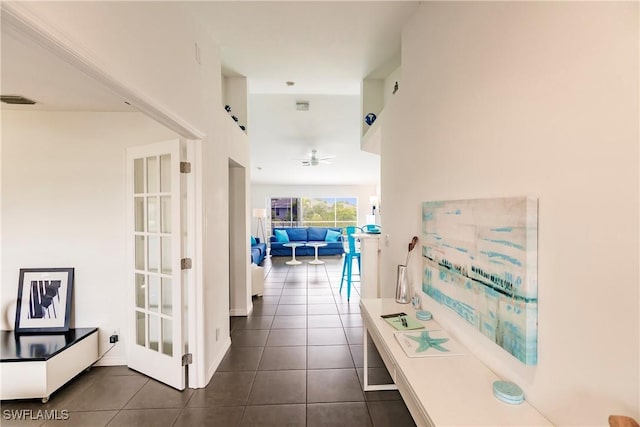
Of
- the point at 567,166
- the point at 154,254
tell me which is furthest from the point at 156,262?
the point at 567,166

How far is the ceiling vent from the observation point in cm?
217

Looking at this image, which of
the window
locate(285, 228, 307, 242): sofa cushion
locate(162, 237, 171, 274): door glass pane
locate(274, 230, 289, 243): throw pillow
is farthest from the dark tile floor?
the window

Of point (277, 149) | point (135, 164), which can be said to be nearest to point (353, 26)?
point (135, 164)

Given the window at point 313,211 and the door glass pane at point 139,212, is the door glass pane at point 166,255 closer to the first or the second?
the door glass pane at point 139,212

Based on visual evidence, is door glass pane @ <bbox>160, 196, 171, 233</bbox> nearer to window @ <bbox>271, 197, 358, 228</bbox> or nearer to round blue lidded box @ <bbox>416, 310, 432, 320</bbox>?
round blue lidded box @ <bbox>416, 310, 432, 320</bbox>

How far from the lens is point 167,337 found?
2.36 m

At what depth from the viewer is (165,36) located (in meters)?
1.74

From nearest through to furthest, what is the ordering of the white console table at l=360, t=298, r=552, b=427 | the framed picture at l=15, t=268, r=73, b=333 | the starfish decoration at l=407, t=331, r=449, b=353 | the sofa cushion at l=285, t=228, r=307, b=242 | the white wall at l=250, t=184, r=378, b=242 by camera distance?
the white console table at l=360, t=298, r=552, b=427
the starfish decoration at l=407, t=331, r=449, b=353
the framed picture at l=15, t=268, r=73, b=333
the sofa cushion at l=285, t=228, r=307, b=242
the white wall at l=250, t=184, r=378, b=242

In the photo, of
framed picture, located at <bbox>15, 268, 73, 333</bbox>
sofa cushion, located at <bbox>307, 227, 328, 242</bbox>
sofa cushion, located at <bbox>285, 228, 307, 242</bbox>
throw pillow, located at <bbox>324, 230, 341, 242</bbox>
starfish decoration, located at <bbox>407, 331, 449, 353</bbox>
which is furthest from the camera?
sofa cushion, located at <bbox>307, 227, 328, 242</bbox>

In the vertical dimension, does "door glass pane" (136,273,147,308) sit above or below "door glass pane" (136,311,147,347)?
above

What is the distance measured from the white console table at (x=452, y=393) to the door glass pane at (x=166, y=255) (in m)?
1.82

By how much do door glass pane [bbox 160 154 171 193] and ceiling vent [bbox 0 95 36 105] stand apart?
3.52 ft

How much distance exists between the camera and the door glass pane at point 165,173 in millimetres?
2359

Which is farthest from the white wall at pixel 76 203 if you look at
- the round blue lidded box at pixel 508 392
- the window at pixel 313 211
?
the window at pixel 313 211
